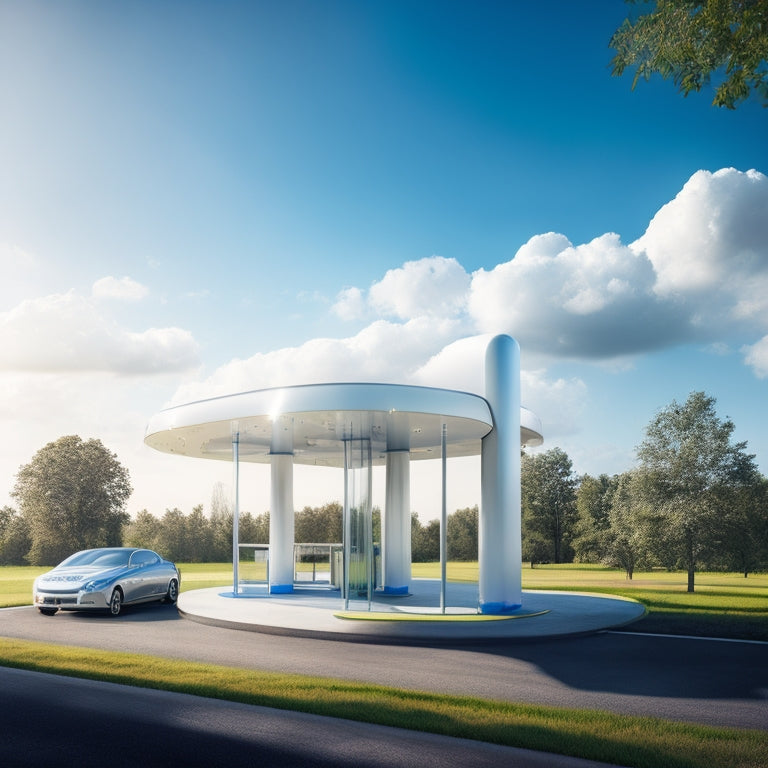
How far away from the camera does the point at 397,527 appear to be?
2080 centimetres

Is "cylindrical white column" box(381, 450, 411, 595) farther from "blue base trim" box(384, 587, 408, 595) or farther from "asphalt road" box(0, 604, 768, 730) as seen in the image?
"asphalt road" box(0, 604, 768, 730)

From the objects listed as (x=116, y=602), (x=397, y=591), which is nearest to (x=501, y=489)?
(x=397, y=591)

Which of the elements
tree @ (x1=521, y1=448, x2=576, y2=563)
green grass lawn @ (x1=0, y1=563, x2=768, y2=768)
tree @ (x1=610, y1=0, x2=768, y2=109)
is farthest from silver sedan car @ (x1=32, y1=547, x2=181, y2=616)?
tree @ (x1=521, y1=448, x2=576, y2=563)

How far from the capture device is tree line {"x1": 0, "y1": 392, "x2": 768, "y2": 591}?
28.8 metres

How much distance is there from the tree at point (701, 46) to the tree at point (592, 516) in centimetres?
4499

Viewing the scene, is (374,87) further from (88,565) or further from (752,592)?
(752,592)

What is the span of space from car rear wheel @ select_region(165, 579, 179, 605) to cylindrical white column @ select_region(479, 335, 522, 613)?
7.82 metres

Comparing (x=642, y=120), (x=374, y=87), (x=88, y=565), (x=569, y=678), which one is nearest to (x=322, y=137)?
(x=374, y=87)

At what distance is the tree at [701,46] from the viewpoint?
27.4 ft

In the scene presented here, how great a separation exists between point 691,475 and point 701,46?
23.3 meters

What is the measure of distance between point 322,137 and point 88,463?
136 ft

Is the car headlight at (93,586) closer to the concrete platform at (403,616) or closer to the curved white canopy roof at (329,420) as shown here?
the concrete platform at (403,616)

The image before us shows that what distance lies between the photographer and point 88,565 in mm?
17375

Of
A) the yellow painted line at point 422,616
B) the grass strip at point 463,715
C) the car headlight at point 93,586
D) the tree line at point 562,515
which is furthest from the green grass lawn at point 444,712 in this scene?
the tree line at point 562,515
